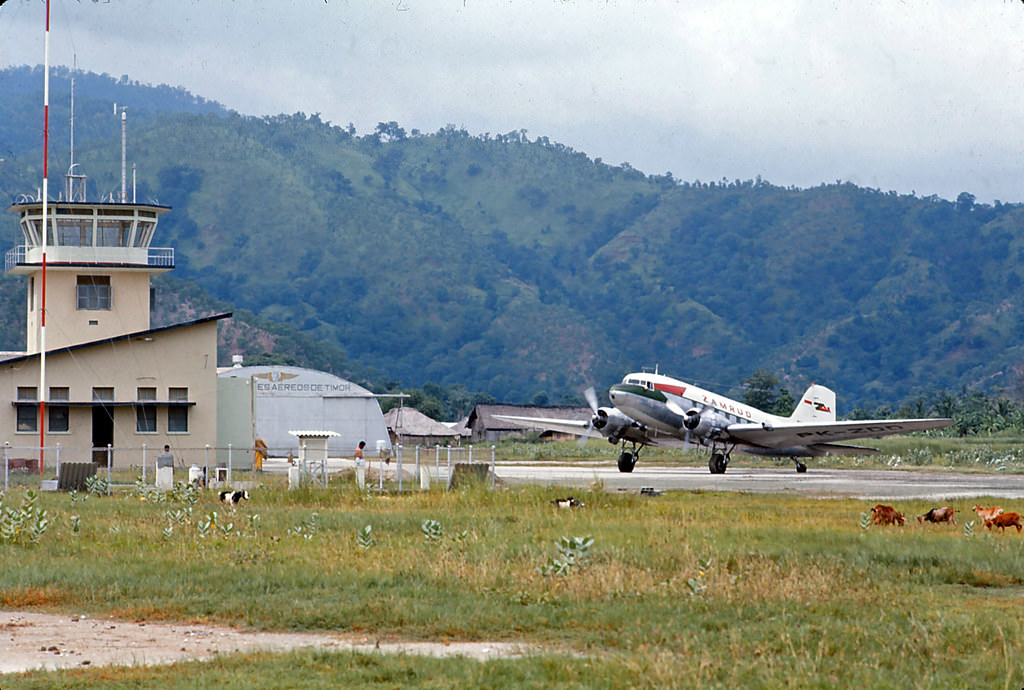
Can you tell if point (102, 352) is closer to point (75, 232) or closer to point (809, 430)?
point (75, 232)

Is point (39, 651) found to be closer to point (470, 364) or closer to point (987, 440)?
point (987, 440)

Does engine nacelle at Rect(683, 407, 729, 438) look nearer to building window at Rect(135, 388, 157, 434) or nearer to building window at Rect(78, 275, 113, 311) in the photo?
building window at Rect(135, 388, 157, 434)

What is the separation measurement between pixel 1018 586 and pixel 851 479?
108ft

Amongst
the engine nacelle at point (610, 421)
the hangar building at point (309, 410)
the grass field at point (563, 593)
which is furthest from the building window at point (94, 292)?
the grass field at point (563, 593)

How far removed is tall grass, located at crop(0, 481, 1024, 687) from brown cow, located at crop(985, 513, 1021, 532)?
2.13 ft

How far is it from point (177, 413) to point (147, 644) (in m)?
41.1

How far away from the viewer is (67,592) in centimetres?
1527

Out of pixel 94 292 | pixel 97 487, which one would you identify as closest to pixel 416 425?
pixel 94 292

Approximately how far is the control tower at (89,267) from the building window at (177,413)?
4.81 meters

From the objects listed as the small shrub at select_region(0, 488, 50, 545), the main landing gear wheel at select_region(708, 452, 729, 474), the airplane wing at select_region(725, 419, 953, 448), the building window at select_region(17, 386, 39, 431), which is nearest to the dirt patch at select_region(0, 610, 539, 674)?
the small shrub at select_region(0, 488, 50, 545)

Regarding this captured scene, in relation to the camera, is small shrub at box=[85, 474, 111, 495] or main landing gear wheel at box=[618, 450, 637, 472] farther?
main landing gear wheel at box=[618, 450, 637, 472]

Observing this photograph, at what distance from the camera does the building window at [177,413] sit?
51844 millimetres

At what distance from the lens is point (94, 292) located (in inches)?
2189

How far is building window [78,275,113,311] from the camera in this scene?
5534 centimetres
